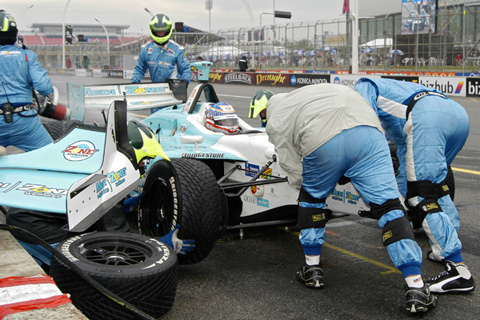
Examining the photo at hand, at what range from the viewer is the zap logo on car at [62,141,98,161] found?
A: 4000mm

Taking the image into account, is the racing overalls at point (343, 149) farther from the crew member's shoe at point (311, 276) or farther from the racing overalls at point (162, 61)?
the racing overalls at point (162, 61)

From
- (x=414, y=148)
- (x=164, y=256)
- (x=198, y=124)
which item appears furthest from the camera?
(x=198, y=124)

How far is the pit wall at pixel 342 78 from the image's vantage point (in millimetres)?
20750

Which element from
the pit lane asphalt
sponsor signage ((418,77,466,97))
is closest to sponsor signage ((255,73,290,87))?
sponsor signage ((418,77,466,97))

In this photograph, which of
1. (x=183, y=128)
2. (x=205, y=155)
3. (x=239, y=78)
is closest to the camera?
(x=205, y=155)

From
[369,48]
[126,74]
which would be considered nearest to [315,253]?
[369,48]

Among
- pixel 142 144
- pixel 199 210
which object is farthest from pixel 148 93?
pixel 199 210

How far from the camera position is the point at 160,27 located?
9266mm

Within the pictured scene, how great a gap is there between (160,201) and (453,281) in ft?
7.60

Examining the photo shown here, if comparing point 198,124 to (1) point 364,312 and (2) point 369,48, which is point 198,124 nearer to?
(1) point 364,312

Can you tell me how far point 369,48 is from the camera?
93.1 feet

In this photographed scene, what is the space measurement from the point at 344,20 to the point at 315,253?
85.6 feet

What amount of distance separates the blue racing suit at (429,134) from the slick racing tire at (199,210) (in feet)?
4.54

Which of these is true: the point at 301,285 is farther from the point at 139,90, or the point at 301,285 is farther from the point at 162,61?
the point at 162,61
